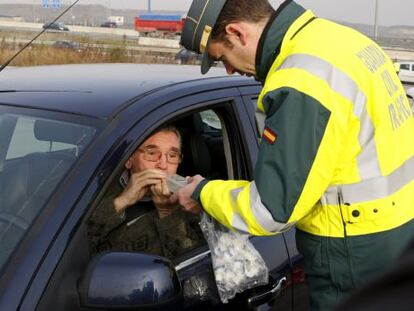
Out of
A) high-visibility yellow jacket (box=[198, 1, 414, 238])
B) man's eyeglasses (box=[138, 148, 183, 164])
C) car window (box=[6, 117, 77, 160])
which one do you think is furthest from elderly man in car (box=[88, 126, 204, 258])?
high-visibility yellow jacket (box=[198, 1, 414, 238])

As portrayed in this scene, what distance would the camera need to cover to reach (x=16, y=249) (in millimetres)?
1574

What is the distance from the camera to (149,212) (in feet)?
7.41

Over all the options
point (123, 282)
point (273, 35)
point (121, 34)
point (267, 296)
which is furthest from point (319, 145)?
point (121, 34)

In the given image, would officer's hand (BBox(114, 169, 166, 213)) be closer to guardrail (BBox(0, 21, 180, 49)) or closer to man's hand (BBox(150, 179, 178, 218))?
man's hand (BBox(150, 179, 178, 218))

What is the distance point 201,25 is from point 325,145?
558mm

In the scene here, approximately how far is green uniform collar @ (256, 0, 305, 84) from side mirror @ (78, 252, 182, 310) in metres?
0.65

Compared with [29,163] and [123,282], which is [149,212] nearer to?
[29,163]

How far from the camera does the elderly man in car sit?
2.06m

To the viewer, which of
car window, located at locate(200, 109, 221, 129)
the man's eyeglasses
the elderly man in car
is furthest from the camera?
car window, located at locate(200, 109, 221, 129)

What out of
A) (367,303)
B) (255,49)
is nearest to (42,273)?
(255,49)

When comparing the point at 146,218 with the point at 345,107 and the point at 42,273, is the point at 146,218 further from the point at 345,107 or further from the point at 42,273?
the point at 345,107

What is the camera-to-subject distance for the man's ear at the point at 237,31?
5.81 feet

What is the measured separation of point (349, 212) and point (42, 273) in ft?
2.75

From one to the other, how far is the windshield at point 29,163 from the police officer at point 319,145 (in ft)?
1.29
